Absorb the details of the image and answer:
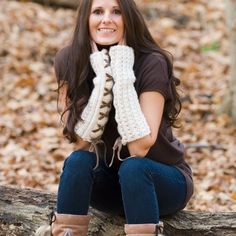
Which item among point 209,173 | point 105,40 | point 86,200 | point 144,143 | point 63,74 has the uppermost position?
point 105,40

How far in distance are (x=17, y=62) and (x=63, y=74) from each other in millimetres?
3436

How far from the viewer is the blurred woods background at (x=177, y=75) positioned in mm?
4340

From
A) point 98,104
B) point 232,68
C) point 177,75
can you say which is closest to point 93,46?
point 98,104

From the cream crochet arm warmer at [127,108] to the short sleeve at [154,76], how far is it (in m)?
0.06

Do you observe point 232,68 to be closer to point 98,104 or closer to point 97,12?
point 97,12

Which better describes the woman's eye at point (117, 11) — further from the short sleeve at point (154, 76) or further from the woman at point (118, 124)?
the short sleeve at point (154, 76)

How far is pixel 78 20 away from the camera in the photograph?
2848mm

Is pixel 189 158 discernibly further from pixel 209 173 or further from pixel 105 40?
pixel 105 40

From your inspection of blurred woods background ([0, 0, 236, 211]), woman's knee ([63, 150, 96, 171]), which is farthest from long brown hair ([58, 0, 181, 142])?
blurred woods background ([0, 0, 236, 211])

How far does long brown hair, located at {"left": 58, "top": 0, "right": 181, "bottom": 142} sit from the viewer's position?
2.75 metres

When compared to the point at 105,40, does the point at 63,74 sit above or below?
below

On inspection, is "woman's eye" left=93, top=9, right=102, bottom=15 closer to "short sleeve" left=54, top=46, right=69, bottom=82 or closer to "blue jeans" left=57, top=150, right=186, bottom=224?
"short sleeve" left=54, top=46, right=69, bottom=82

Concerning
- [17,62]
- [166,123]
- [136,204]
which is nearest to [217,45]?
[17,62]

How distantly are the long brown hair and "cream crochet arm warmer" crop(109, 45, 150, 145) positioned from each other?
0.53ft
